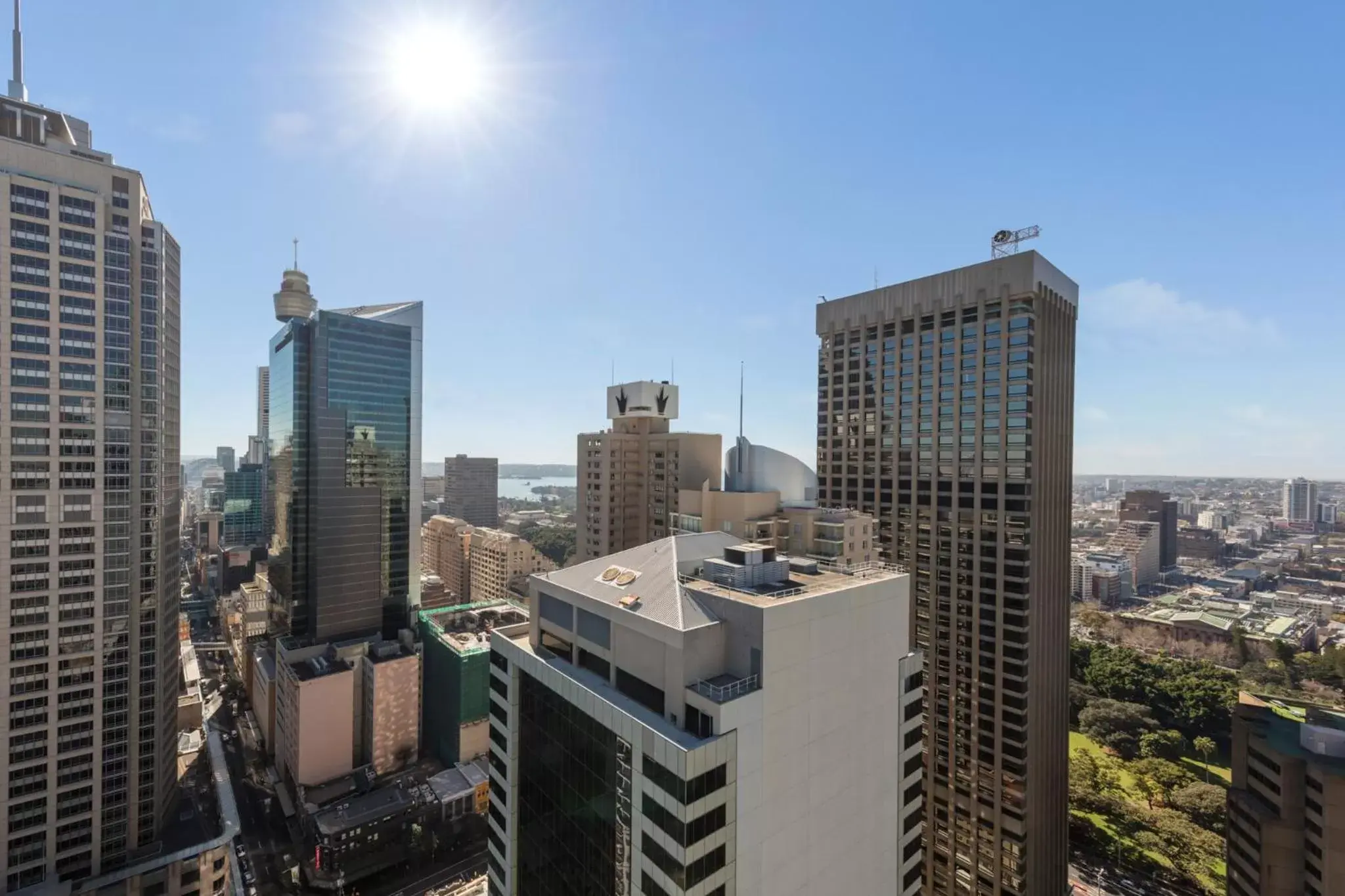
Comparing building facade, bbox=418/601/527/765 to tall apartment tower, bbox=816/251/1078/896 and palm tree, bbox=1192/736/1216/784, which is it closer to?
tall apartment tower, bbox=816/251/1078/896

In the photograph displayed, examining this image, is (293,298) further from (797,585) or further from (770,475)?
(797,585)

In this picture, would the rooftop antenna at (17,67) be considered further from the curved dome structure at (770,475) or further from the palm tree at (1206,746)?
the palm tree at (1206,746)

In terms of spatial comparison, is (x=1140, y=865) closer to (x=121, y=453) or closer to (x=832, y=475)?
(x=832, y=475)

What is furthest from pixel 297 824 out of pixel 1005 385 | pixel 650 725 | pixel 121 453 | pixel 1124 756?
pixel 1124 756

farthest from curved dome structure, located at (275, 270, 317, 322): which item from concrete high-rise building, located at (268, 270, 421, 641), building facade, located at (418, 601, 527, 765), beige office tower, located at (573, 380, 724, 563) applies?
beige office tower, located at (573, 380, 724, 563)

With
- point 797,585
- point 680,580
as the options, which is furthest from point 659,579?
point 797,585

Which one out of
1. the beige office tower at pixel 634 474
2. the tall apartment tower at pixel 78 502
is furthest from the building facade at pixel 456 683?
the tall apartment tower at pixel 78 502
